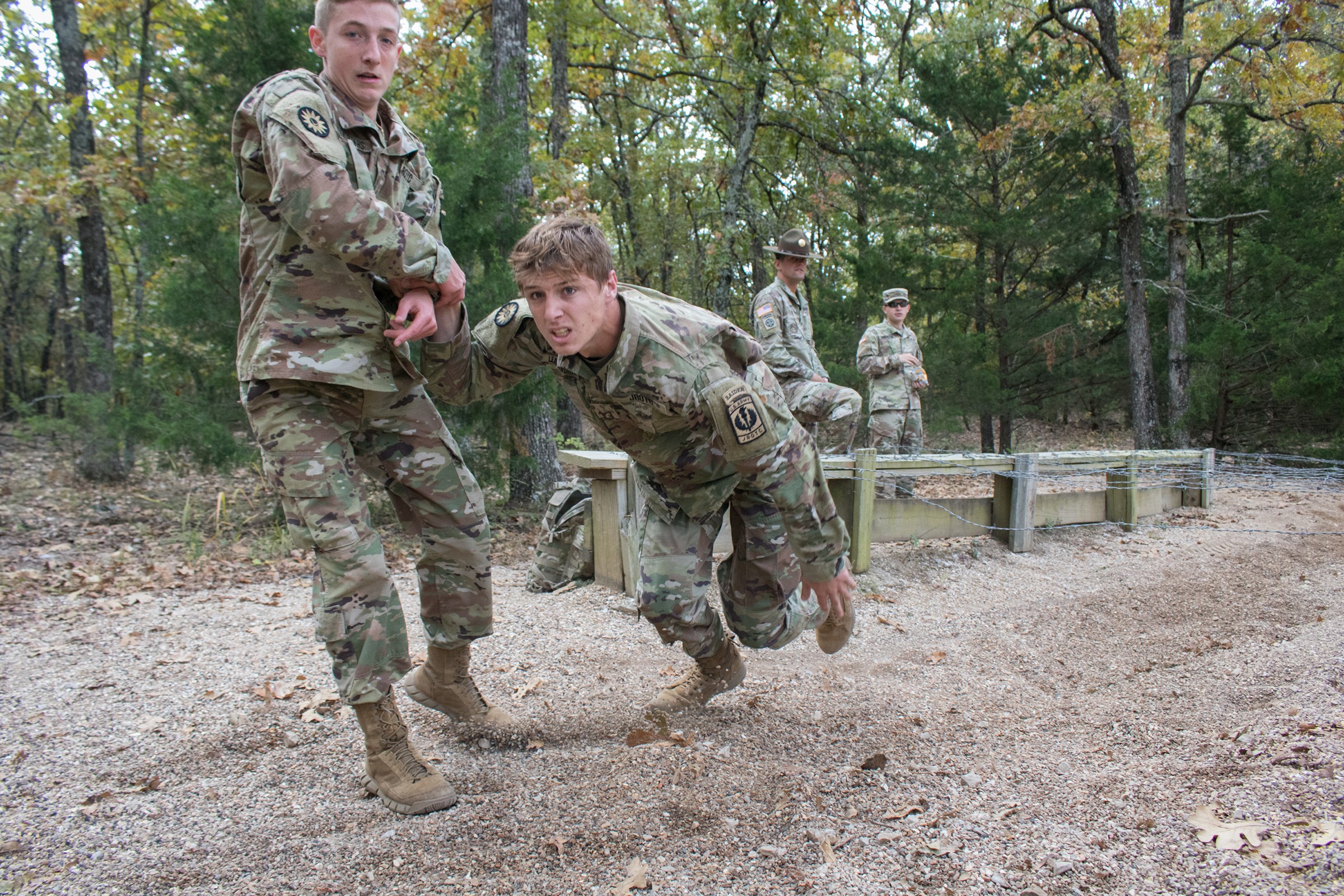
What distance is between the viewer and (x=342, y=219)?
6.73ft

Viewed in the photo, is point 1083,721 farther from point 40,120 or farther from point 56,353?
point 56,353

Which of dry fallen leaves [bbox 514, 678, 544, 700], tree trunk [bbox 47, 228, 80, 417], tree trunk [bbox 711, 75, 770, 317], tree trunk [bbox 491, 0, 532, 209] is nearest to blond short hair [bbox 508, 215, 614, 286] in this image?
dry fallen leaves [bbox 514, 678, 544, 700]

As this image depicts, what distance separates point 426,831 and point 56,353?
64.5 feet

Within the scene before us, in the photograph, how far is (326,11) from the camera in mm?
2256

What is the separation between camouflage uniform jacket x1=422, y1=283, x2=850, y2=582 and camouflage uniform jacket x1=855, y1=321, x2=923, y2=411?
5.45m

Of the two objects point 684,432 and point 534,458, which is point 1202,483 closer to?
point 534,458

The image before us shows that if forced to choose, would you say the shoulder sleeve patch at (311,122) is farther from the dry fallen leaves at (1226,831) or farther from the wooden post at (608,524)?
the wooden post at (608,524)

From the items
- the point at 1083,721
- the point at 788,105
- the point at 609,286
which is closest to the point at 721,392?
the point at 609,286

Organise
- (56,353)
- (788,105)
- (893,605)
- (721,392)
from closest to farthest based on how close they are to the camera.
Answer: (721,392)
(893,605)
(788,105)
(56,353)

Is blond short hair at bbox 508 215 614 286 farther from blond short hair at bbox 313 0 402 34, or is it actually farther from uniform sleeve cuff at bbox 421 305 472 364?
blond short hair at bbox 313 0 402 34

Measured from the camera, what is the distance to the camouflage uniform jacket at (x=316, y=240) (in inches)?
81.0

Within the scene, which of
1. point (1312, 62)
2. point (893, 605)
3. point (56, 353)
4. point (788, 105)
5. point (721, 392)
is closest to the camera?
point (721, 392)

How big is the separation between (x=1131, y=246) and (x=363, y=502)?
11563 mm

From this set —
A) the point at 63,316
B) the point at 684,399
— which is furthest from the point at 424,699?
the point at 63,316
